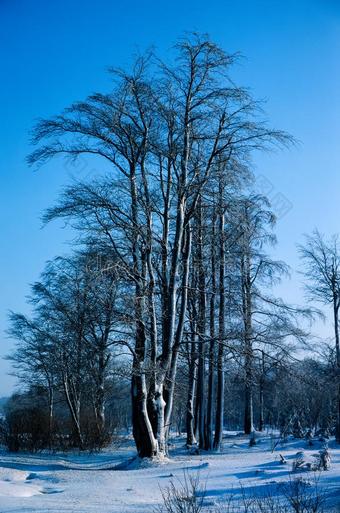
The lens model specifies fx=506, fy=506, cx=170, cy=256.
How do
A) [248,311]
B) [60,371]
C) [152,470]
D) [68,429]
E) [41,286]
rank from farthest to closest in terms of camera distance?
[60,371], [41,286], [68,429], [248,311], [152,470]

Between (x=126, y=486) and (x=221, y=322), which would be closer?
(x=126, y=486)

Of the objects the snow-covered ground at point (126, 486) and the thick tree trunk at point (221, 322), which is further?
the thick tree trunk at point (221, 322)

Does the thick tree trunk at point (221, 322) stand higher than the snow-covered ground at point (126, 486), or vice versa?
the thick tree trunk at point (221, 322)

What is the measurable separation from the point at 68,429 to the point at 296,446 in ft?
32.3

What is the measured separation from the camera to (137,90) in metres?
12.9

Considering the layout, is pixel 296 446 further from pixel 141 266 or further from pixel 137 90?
pixel 137 90

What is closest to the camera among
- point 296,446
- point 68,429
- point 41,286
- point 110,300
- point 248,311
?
point 110,300

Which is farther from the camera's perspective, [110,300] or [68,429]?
[68,429]

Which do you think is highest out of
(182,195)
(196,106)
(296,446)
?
(196,106)

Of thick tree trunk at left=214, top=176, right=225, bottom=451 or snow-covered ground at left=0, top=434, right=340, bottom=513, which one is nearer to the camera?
snow-covered ground at left=0, top=434, right=340, bottom=513

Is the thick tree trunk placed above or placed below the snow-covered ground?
above

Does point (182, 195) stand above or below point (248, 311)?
above

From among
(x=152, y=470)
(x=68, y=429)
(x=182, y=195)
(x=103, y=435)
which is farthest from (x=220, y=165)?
(x=68, y=429)

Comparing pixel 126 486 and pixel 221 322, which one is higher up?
pixel 221 322
